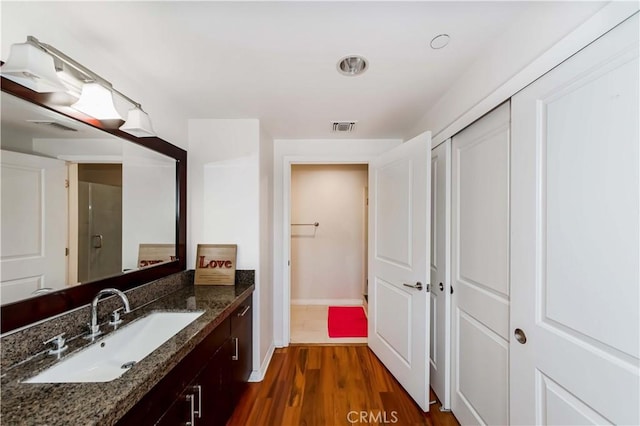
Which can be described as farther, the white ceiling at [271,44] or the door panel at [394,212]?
the door panel at [394,212]

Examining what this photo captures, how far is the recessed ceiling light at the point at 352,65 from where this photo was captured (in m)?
1.38

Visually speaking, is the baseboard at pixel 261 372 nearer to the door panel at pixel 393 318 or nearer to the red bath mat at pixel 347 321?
the red bath mat at pixel 347 321

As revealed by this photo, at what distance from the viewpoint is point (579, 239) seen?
34.9 inches

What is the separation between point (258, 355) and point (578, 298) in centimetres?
213

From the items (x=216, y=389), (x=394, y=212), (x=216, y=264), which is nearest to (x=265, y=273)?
(x=216, y=264)

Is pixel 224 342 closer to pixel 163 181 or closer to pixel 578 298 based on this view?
pixel 163 181

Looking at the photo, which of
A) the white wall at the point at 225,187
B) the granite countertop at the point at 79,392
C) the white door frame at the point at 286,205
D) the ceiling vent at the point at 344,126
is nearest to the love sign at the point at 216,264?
the white wall at the point at 225,187

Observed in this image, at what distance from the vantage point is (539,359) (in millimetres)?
1046

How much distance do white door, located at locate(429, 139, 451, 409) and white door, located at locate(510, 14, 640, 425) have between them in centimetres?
61

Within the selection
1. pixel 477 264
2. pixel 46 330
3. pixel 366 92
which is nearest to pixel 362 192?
pixel 366 92

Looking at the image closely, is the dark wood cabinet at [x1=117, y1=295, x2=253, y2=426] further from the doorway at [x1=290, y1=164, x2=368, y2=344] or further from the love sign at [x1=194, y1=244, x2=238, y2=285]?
the doorway at [x1=290, y1=164, x2=368, y2=344]

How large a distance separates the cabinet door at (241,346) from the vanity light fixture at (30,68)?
1.49m

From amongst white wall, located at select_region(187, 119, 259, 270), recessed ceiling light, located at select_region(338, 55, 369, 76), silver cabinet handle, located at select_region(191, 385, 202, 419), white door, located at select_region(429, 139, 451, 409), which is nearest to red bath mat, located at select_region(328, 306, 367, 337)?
white door, located at select_region(429, 139, 451, 409)

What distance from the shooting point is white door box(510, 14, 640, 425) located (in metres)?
0.75
